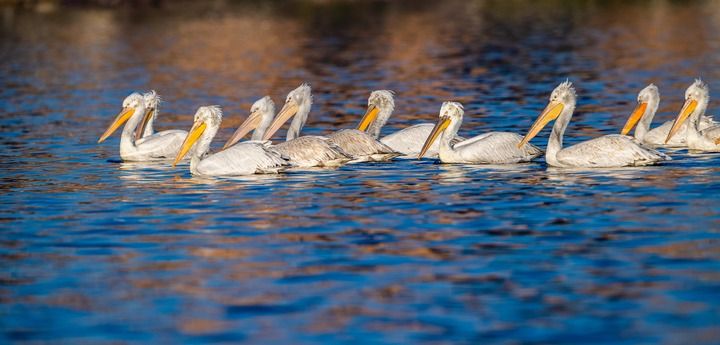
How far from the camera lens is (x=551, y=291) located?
29.4 ft

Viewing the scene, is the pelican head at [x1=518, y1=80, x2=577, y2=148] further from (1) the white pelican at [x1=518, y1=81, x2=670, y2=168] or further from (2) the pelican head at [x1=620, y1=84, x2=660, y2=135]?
(2) the pelican head at [x1=620, y1=84, x2=660, y2=135]

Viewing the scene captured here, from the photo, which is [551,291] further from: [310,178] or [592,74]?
[592,74]

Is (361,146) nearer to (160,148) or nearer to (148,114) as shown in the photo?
(160,148)

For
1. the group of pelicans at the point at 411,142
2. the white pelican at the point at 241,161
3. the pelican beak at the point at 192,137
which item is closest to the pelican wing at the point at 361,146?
the group of pelicans at the point at 411,142

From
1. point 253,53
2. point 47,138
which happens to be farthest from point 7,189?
point 253,53

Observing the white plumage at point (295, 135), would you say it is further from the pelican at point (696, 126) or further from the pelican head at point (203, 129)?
the pelican at point (696, 126)

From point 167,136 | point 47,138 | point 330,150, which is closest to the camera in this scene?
point 330,150

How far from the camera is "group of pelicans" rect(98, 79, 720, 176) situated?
1462 cm

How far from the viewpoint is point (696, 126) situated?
53.0 ft

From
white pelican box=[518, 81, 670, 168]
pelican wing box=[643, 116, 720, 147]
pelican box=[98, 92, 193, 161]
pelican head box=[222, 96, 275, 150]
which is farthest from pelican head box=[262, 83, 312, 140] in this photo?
pelican wing box=[643, 116, 720, 147]

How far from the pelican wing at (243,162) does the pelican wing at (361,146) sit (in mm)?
1034

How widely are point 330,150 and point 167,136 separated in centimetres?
284

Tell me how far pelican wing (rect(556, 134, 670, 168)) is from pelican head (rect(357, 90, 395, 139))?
353 centimetres

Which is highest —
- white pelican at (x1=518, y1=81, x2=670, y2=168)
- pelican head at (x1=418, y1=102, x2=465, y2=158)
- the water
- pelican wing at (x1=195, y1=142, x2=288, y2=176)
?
pelican head at (x1=418, y1=102, x2=465, y2=158)
